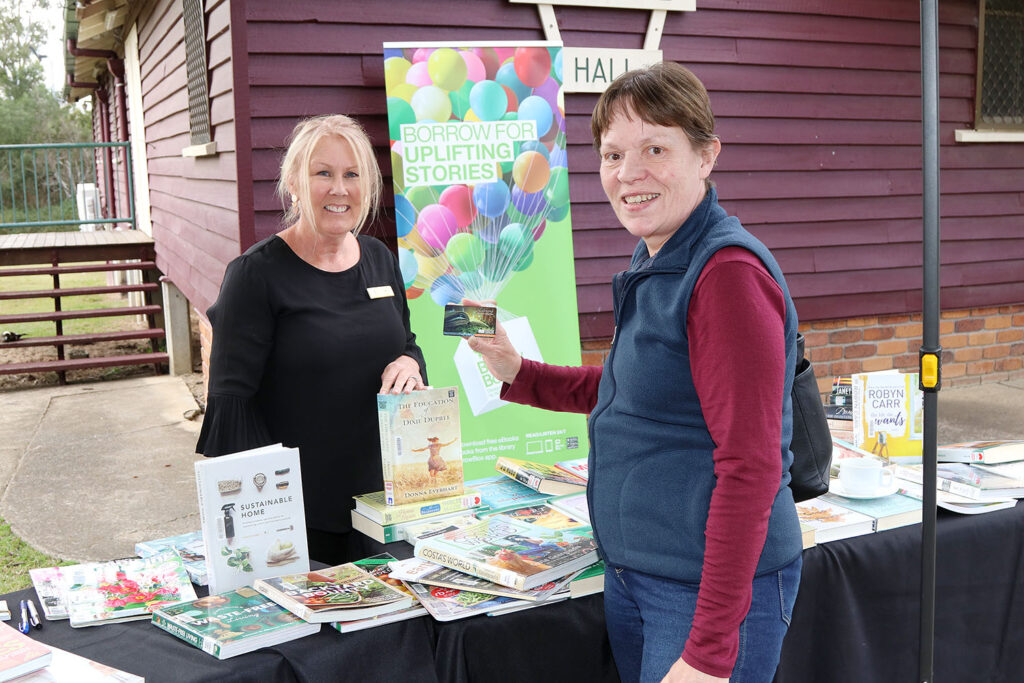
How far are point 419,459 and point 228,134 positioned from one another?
3116 mm

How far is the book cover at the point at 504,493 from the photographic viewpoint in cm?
218

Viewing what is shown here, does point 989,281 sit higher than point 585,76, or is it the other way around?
point 585,76

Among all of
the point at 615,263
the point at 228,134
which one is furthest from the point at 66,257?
the point at 615,263

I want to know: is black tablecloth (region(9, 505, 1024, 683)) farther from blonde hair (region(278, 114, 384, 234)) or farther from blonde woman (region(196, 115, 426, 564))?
blonde hair (region(278, 114, 384, 234))

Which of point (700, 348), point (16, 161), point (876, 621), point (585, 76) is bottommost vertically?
point (876, 621)

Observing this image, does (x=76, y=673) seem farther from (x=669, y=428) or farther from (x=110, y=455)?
(x=110, y=455)

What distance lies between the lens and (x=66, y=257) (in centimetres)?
952

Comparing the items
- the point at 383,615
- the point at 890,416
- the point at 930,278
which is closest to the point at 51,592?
the point at 383,615

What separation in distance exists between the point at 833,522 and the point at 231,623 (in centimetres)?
127

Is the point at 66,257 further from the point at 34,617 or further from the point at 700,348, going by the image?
the point at 700,348

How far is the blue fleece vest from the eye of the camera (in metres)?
1.41

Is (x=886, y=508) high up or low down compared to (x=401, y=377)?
down

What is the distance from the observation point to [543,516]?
2.06 meters

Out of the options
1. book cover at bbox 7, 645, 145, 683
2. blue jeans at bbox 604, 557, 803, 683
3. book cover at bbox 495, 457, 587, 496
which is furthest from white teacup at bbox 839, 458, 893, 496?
book cover at bbox 7, 645, 145, 683
